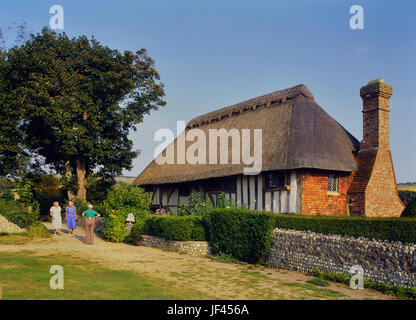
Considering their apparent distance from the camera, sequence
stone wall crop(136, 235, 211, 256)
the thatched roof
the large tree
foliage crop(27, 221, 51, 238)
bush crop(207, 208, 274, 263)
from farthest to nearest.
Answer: the large tree < foliage crop(27, 221, 51, 238) < the thatched roof < stone wall crop(136, 235, 211, 256) < bush crop(207, 208, 274, 263)

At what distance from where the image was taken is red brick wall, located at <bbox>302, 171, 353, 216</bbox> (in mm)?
15109

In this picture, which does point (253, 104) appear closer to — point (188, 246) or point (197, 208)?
point (197, 208)

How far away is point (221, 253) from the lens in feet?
45.0

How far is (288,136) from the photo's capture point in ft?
53.4

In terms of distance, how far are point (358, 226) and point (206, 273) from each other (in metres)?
4.24

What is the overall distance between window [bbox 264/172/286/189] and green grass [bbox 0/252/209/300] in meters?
7.81

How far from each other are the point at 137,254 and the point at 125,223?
14.2 ft

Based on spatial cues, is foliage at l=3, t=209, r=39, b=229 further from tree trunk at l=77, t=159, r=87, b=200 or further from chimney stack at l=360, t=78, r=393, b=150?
chimney stack at l=360, t=78, r=393, b=150

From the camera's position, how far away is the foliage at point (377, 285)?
28.6 ft

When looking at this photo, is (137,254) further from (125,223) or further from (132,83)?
(132,83)

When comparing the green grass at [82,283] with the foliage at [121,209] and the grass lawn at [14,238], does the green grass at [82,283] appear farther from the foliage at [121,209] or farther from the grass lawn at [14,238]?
the foliage at [121,209]

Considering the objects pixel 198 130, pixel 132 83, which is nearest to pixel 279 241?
pixel 198 130

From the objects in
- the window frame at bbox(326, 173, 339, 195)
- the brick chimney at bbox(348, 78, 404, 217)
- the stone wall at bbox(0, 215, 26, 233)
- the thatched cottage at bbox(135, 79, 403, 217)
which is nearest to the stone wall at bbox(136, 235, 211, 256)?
the thatched cottage at bbox(135, 79, 403, 217)

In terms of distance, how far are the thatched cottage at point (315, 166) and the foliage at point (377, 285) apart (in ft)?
14.4
